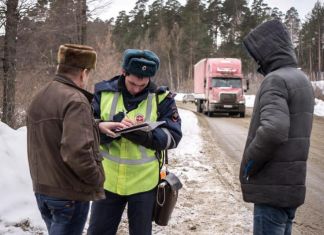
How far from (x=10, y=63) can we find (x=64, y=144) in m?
8.00

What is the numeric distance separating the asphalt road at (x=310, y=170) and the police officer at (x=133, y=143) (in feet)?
8.85

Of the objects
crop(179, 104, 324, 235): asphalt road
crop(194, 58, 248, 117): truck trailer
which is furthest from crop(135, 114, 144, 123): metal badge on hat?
crop(194, 58, 248, 117): truck trailer

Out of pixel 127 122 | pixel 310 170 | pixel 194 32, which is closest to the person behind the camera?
pixel 127 122

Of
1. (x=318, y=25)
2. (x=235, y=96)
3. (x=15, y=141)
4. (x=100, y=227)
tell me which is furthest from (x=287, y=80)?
(x=318, y=25)

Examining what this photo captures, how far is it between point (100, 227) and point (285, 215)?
1335 millimetres

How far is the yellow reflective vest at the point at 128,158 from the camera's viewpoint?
121 inches

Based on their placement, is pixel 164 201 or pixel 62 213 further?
pixel 164 201

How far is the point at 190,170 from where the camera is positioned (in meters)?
8.27

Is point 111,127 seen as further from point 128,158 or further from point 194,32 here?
point 194,32

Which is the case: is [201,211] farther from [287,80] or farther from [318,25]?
[318,25]

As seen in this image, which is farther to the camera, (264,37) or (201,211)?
(201,211)

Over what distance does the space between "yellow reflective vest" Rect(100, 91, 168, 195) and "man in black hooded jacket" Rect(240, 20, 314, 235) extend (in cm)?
69

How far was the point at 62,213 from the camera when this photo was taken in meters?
2.77

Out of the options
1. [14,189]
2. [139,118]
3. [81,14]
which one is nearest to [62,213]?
[139,118]
